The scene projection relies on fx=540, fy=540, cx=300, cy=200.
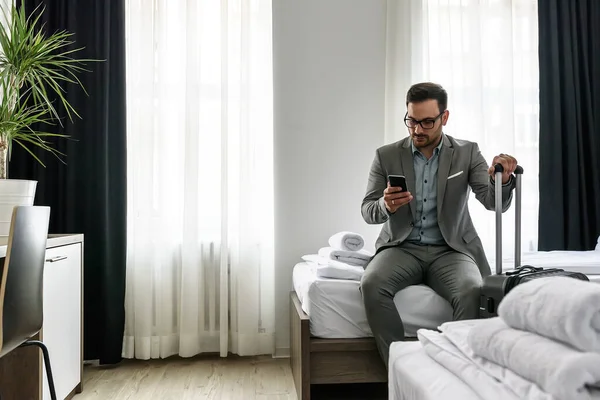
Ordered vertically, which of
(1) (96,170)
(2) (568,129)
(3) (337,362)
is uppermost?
(2) (568,129)

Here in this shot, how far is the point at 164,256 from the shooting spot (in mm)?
3084

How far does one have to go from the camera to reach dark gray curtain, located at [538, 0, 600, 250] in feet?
10.7

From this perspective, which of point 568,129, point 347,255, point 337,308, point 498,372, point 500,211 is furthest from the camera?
point 568,129

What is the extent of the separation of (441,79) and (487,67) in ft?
0.94

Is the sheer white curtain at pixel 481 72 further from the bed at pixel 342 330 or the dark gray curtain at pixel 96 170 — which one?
the dark gray curtain at pixel 96 170

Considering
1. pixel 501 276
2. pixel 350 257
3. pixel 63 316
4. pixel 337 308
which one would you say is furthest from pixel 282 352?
pixel 501 276

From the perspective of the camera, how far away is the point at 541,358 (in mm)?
727

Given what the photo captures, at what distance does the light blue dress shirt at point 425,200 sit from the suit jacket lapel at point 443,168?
0.02 metres

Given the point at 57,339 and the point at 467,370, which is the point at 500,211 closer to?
the point at 467,370

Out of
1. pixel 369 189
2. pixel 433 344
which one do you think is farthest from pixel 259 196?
pixel 433 344

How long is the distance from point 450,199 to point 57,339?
176 centimetres

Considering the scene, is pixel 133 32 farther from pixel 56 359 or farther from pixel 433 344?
pixel 433 344

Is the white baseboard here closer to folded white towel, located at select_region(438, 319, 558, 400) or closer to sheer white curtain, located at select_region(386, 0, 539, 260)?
sheer white curtain, located at select_region(386, 0, 539, 260)

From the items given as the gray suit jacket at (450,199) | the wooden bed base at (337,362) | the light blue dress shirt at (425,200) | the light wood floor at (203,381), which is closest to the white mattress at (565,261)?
the gray suit jacket at (450,199)
